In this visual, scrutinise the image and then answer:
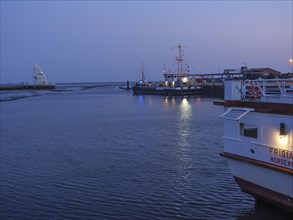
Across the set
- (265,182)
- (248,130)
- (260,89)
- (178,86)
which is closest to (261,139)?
(248,130)

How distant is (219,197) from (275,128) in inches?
175

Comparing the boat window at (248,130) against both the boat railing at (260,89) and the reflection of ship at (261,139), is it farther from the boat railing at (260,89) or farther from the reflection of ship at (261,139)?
the boat railing at (260,89)

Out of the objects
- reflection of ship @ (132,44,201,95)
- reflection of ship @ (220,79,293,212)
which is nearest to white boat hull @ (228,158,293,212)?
reflection of ship @ (220,79,293,212)

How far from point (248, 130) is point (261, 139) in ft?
2.39

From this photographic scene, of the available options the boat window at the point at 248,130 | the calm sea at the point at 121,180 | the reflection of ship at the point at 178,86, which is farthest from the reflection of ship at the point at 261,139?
the reflection of ship at the point at 178,86

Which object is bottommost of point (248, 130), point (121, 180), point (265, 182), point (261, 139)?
point (121, 180)

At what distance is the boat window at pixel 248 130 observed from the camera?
519 inches

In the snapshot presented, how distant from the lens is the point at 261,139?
41.8ft

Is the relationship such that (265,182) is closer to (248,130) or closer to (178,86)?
(248,130)

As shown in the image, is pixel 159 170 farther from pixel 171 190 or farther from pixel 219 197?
pixel 219 197

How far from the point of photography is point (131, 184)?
59.7ft

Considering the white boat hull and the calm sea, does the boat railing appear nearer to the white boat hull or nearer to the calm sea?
the white boat hull

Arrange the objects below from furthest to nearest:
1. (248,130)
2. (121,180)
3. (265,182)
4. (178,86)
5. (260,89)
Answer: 1. (178,86)
2. (121,180)
3. (248,130)
4. (260,89)
5. (265,182)

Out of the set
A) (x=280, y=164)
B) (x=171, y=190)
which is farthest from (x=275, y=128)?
(x=171, y=190)
